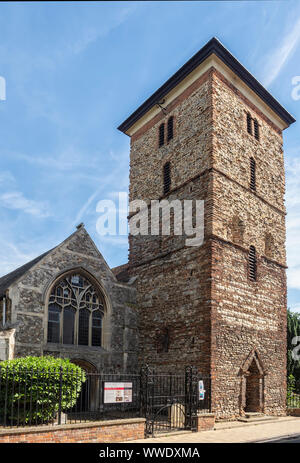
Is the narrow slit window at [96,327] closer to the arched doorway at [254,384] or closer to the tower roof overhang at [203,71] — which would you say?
the arched doorway at [254,384]

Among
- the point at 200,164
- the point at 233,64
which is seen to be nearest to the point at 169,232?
the point at 200,164

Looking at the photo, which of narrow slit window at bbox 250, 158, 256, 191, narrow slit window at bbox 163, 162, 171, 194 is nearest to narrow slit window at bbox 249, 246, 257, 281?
narrow slit window at bbox 250, 158, 256, 191

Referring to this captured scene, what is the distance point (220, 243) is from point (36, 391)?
9561 mm

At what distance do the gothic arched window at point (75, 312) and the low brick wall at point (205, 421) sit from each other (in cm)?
653

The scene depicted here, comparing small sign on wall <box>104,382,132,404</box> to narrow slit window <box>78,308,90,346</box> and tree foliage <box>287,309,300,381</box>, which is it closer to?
narrow slit window <box>78,308,90,346</box>

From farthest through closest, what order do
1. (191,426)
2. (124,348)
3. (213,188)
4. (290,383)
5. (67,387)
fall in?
(290,383) → (124,348) → (213,188) → (191,426) → (67,387)

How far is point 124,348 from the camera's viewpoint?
64.7 ft

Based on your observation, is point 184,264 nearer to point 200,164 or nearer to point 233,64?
point 200,164

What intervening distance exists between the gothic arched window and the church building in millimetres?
46

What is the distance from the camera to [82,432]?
431 inches

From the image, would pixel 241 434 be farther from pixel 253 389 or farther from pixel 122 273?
pixel 122 273

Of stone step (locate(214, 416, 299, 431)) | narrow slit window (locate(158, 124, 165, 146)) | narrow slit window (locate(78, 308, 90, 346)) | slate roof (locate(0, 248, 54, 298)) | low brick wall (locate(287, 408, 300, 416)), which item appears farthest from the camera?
narrow slit window (locate(158, 124, 165, 146))

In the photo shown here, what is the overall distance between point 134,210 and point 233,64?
9052 mm

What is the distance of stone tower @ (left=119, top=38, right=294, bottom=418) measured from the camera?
17.5 meters
